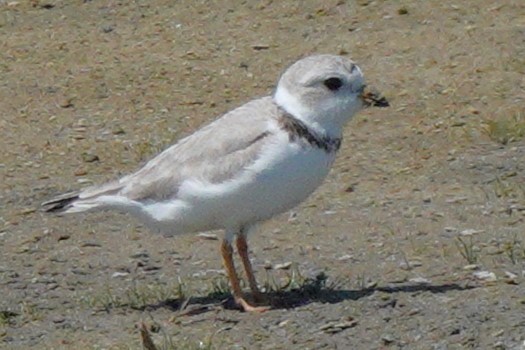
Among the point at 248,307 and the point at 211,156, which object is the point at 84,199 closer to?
the point at 211,156

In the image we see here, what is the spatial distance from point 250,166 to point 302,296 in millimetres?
769

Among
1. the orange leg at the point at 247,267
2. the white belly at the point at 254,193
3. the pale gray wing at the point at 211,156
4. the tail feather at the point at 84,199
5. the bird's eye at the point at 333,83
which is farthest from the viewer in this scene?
the tail feather at the point at 84,199

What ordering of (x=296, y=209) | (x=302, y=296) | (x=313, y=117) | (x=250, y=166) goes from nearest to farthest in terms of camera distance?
(x=250, y=166), (x=313, y=117), (x=302, y=296), (x=296, y=209)

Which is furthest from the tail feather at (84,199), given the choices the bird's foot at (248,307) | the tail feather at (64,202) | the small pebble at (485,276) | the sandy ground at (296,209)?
the small pebble at (485,276)

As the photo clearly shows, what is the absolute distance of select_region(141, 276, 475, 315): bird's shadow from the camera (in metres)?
6.86

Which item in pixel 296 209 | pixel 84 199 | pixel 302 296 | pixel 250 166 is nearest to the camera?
pixel 250 166

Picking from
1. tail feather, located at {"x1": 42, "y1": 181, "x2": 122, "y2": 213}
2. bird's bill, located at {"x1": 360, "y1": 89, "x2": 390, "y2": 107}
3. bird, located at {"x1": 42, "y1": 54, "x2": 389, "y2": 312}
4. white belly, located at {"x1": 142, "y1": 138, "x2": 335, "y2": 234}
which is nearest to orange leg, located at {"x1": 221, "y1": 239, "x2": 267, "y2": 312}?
bird, located at {"x1": 42, "y1": 54, "x2": 389, "y2": 312}

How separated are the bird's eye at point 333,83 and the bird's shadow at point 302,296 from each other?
0.97m

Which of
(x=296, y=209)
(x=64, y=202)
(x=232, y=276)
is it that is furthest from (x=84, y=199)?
(x=296, y=209)

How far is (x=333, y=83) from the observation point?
6.80m

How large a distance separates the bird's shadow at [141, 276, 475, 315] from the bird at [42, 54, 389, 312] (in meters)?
0.10

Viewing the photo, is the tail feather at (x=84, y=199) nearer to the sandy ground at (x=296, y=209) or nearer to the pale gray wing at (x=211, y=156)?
the pale gray wing at (x=211, y=156)

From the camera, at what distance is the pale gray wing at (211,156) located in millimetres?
6672

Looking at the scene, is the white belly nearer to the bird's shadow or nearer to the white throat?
the white throat
